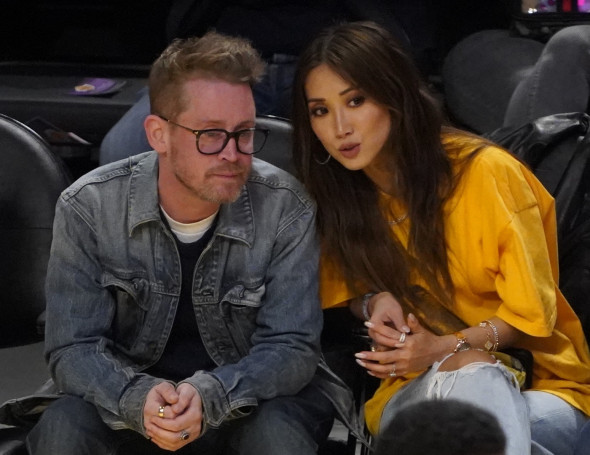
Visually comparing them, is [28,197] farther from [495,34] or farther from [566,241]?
[495,34]

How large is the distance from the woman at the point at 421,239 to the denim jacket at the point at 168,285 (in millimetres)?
103

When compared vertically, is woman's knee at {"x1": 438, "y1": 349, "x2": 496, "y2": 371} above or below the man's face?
below

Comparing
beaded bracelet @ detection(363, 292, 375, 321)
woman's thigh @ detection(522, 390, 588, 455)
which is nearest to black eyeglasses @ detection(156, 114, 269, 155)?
beaded bracelet @ detection(363, 292, 375, 321)

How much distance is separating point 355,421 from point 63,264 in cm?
63

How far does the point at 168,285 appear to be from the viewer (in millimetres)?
2209

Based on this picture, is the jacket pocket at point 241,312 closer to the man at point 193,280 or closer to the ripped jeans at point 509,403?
the man at point 193,280

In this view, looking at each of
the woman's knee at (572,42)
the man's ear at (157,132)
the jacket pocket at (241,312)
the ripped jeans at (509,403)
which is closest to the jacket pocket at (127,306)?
the jacket pocket at (241,312)

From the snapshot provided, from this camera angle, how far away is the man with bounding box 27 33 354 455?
211 cm

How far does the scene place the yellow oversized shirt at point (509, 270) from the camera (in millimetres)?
2148

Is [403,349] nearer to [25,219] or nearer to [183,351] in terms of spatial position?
[183,351]

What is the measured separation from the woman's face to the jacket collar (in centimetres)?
20

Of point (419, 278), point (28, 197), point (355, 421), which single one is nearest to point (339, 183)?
point (419, 278)

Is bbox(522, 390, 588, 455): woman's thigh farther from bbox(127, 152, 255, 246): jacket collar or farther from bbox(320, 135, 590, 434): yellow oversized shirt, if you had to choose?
bbox(127, 152, 255, 246): jacket collar

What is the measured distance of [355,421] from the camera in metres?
2.21
